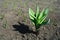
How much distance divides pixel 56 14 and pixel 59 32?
0.83m

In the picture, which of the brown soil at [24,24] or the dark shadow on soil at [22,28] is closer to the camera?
the brown soil at [24,24]

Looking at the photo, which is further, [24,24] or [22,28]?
[24,24]

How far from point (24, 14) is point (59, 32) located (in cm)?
111

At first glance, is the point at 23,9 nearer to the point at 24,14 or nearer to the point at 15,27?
the point at 24,14

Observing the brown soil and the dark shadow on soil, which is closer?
the brown soil

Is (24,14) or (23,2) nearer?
(24,14)

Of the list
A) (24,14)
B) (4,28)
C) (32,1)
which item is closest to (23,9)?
(24,14)

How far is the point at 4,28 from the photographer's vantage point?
4.24 meters

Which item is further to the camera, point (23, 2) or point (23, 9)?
point (23, 2)

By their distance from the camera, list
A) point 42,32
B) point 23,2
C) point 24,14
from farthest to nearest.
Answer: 1. point 23,2
2. point 24,14
3. point 42,32

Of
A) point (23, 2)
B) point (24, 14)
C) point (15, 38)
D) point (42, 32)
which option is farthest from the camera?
point (23, 2)

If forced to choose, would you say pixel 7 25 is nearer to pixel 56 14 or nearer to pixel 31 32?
pixel 31 32

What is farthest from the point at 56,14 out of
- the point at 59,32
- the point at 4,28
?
the point at 4,28

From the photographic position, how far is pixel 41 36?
4094 millimetres
